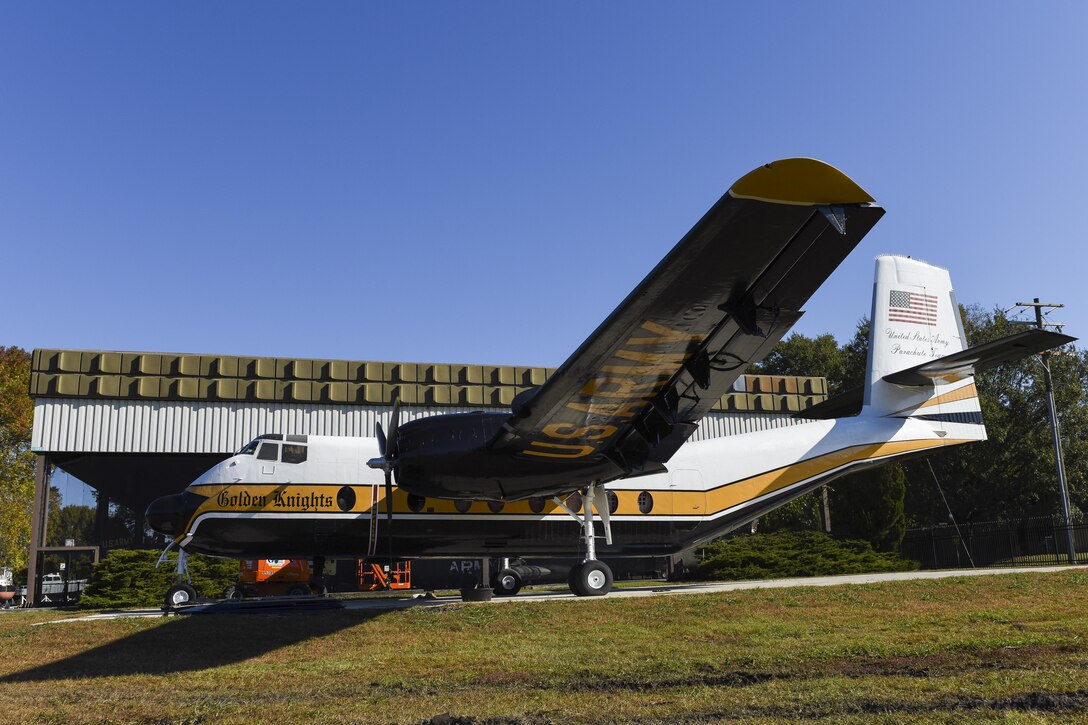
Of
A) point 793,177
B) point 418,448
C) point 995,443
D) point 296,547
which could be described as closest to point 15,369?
point 296,547

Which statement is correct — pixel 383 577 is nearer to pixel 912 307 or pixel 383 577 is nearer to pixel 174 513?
pixel 174 513

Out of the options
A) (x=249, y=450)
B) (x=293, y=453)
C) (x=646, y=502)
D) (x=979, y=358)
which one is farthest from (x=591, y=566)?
(x=979, y=358)

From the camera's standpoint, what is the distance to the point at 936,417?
69.4ft

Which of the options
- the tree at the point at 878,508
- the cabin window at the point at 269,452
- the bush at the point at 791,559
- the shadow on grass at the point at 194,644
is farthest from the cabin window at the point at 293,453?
the tree at the point at 878,508

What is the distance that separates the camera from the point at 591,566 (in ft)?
57.4

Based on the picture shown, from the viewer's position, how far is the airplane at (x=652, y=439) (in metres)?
9.14

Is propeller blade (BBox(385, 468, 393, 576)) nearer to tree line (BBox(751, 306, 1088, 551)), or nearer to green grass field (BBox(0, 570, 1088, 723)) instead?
green grass field (BBox(0, 570, 1088, 723))

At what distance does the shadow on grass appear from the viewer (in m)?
10.8

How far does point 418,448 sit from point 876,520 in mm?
23677

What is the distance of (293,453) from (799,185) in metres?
13.1

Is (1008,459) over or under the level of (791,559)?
over

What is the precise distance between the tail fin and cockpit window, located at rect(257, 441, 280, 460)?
49.7 ft

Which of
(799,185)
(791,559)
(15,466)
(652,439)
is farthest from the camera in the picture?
(15,466)

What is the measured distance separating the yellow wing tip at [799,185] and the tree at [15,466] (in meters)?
42.9
